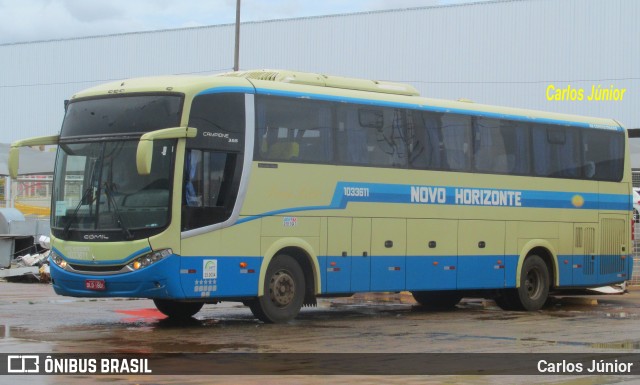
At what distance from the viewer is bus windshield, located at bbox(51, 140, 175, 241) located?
1595 centimetres

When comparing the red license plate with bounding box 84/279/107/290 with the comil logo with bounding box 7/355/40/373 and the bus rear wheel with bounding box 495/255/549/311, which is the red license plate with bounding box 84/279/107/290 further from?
the bus rear wheel with bounding box 495/255/549/311

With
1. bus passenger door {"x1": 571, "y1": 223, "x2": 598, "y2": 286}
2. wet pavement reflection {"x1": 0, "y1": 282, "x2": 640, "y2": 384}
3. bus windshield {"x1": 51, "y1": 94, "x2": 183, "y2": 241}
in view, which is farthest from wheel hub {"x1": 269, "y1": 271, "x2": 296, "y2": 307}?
bus passenger door {"x1": 571, "y1": 223, "x2": 598, "y2": 286}

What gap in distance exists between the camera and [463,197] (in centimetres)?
2050

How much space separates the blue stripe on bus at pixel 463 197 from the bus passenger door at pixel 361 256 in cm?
42

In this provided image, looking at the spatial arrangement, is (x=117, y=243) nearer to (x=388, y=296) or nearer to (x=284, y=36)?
(x=388, y=296)

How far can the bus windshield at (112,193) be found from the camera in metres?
15.9

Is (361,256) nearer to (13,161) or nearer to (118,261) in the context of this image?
(118,261)

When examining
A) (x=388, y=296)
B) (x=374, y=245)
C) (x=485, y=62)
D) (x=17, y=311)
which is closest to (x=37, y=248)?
(x=388, y=296)

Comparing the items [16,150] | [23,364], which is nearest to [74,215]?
[16,150]

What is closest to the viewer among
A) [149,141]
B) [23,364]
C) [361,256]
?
[23,364]

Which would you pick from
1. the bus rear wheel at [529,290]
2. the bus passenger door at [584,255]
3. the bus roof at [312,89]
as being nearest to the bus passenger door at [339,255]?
the bus roof at [312,89]

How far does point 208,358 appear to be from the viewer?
12.8 metres

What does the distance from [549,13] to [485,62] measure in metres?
3.66

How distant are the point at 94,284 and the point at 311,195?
3.69 metres
